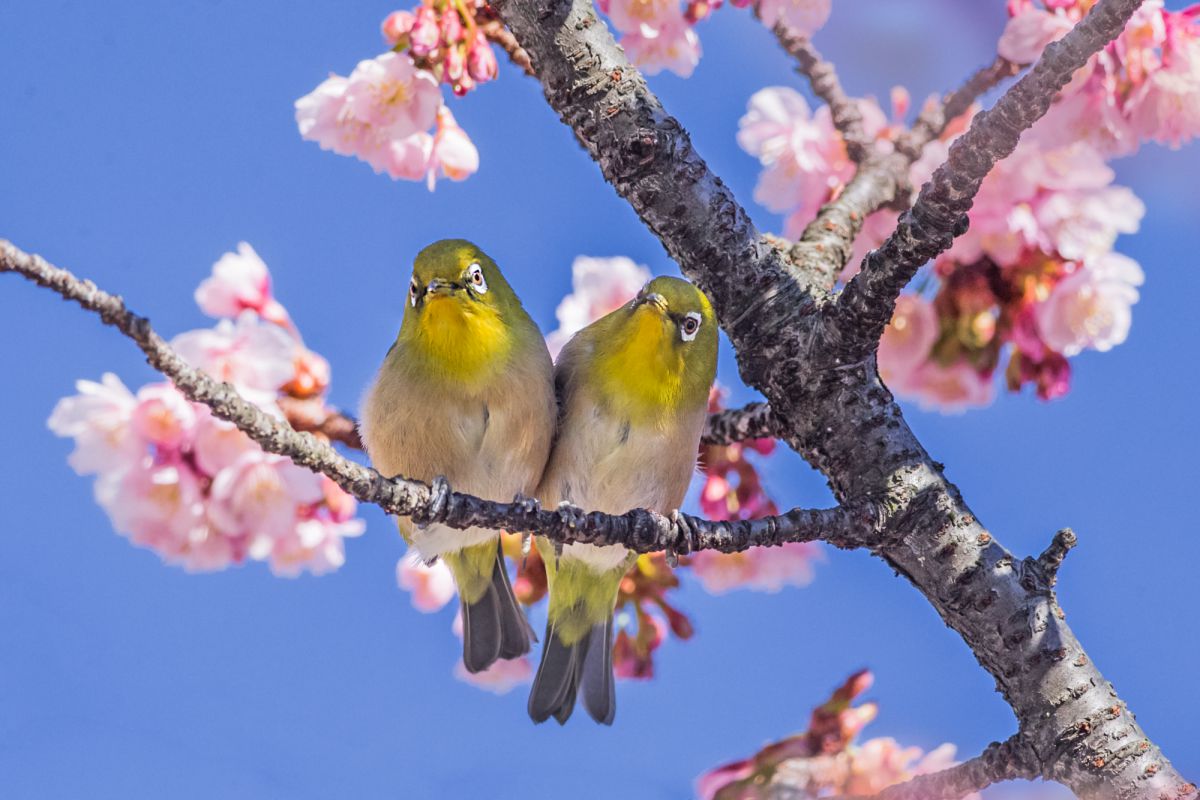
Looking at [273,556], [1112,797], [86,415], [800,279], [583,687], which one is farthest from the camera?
[583,687]

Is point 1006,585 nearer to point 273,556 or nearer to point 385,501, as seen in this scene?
point 385,501

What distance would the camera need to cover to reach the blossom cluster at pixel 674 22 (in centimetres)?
348

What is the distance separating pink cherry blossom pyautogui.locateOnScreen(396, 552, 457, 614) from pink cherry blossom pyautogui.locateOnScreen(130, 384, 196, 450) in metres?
0.94

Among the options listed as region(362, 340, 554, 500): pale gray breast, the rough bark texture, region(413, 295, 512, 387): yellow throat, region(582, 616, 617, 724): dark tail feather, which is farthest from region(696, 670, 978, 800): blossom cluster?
region(413, 295, 512, 387): yellow throat

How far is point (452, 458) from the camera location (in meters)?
2.88

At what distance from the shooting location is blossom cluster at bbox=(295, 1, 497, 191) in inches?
122

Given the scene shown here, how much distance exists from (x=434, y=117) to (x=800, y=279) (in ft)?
3.60

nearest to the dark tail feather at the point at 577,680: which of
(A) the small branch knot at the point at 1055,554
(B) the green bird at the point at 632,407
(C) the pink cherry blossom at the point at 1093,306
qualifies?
(B) the green bird at the point at 632,407

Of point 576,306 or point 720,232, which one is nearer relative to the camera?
point 720,232

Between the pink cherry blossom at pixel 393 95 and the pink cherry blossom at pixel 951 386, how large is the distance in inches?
60.7

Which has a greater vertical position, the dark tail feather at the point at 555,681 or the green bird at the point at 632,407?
the green bird at the point at 632,407

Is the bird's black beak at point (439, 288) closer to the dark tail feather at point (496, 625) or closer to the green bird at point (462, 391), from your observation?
the green bird at point (462, 391)

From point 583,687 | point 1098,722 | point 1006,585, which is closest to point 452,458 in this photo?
point 583,687

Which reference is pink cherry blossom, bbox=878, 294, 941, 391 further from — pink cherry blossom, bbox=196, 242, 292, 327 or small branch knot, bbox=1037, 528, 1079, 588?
pink cherry blossom, bbox=196, 242, 292, 327
